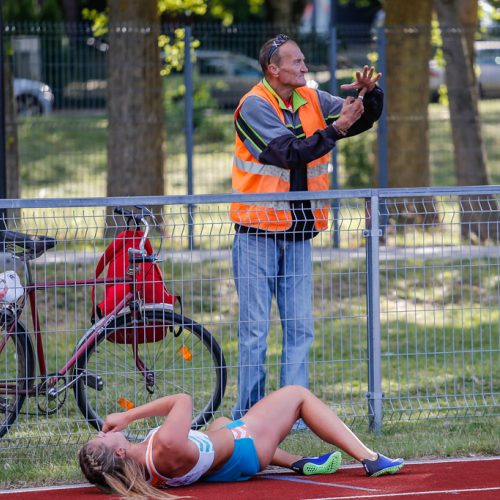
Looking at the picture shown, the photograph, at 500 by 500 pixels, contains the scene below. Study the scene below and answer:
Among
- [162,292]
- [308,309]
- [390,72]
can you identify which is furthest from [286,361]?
[390,72]

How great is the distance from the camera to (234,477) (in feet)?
20.2

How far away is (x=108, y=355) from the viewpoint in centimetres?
685

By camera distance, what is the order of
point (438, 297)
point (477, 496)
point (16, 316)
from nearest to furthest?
point (477, 496)
point (16, 316)
point (438, 297)

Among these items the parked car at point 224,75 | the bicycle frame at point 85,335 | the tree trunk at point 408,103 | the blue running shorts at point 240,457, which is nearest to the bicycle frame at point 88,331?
the bicycle frame at point 85,335

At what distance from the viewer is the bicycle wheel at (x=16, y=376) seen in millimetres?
6695

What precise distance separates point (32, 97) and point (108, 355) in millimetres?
9643

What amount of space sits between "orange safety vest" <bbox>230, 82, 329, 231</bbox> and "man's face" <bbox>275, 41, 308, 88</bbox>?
13 centimetres

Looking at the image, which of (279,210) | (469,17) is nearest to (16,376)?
(279,210)

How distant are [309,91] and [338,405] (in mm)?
1861

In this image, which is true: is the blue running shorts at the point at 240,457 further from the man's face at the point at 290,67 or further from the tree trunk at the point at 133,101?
the tree trunk at the point at 133,101

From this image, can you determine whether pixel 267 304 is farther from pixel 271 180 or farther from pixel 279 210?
pixel 271 180

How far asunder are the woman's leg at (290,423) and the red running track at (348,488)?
0.15 metres

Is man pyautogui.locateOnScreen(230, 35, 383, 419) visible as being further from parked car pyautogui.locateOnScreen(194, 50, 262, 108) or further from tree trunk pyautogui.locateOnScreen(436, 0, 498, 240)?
parked car pyautogui.locateOnScreen(194, 50, 262, 108)

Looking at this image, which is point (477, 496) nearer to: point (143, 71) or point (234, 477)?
point (234, 477)
